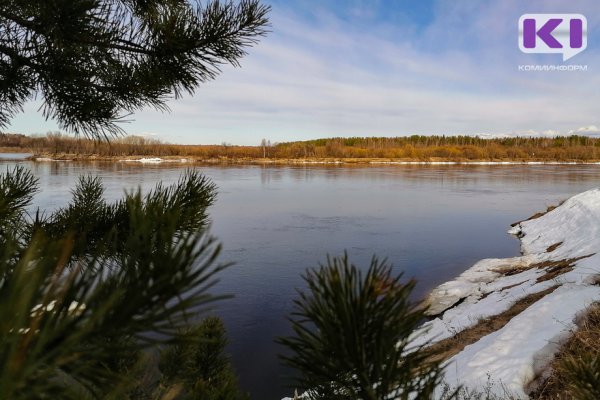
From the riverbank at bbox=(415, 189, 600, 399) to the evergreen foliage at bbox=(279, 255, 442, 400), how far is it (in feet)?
0.21

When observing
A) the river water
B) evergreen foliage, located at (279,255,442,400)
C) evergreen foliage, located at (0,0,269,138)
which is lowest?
the river water

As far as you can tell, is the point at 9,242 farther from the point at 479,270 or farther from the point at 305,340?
the point at 479,270

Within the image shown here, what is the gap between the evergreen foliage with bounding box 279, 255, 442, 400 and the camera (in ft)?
2.16

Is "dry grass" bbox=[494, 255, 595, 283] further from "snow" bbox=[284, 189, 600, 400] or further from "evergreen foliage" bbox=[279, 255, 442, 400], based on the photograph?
"evergreen foliage" bbox=[279, 255, 442, 400]

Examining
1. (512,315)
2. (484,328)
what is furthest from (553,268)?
(484,328)

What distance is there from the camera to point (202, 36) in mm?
1990

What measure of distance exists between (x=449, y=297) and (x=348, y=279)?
10713 mm

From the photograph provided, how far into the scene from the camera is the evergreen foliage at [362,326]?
657mm

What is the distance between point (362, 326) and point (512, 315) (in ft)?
24.1

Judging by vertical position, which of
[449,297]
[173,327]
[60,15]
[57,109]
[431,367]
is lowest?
[449,297]

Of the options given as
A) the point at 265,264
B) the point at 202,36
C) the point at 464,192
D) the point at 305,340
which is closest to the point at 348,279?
the point at 305,340

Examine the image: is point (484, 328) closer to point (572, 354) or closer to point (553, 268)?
point (572, 354)

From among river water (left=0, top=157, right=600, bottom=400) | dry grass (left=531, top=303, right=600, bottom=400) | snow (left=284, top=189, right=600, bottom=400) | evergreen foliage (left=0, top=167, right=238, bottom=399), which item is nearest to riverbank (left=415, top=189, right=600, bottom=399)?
snow (left=284, top=189, right=600, bottom=400)

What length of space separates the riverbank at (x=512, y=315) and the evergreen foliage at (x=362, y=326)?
0.06 m
